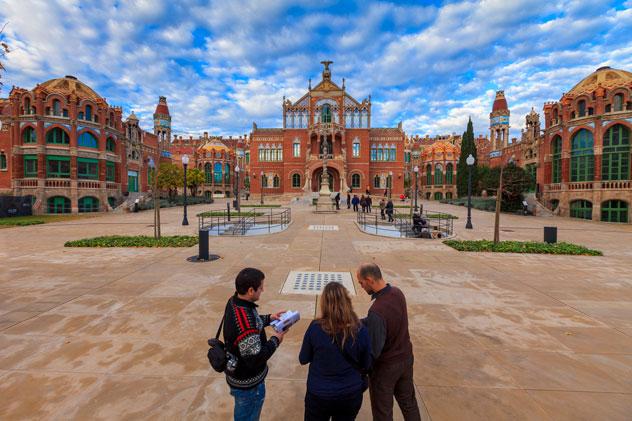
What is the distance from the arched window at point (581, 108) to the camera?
27781mm

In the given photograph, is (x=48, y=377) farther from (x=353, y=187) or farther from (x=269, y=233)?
(x=353, y=187)

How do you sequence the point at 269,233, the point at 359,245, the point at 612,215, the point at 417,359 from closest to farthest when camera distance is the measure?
1. the point at 417,359
2. the point at 359,245
3. the point at 269,233
4. the point at 612,215

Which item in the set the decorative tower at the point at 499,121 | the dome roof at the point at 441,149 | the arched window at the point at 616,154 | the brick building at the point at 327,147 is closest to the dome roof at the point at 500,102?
the decorative tower at the point at 499,121

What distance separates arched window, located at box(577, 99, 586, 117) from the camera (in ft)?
91.1

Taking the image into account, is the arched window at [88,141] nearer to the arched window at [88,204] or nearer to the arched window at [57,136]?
the arched window at [57,136]

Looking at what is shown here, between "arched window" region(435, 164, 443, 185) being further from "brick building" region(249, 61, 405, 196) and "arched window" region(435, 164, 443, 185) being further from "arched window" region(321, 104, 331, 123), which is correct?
"arched window" region(321, 104, 331, 123)

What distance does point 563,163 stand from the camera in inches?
1145

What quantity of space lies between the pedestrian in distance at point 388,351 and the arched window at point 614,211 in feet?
110

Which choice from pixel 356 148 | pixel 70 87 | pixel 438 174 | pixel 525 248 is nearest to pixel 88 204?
pixel 70 87

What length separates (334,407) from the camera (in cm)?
219

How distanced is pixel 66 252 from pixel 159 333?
28.2 feet

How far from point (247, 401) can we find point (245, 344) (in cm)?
53

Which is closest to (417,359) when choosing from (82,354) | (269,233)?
(82,354)

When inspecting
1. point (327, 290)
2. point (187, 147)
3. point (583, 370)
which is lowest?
point (583, 370)
